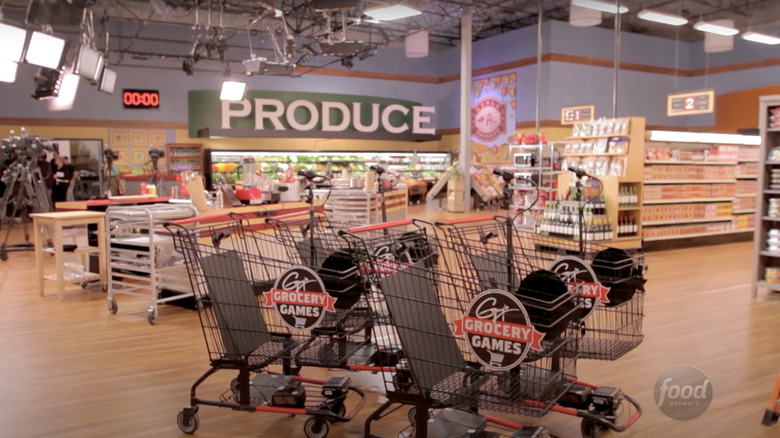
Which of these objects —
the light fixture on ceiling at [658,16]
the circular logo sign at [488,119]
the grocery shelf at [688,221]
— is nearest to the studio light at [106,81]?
the grocery shelf at [688,221]

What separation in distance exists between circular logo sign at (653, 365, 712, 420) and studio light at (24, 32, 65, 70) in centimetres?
779

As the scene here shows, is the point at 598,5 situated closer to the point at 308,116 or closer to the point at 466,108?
the point at 466,108

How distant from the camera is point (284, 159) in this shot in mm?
17625

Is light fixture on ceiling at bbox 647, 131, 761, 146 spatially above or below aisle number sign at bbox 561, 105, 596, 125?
below

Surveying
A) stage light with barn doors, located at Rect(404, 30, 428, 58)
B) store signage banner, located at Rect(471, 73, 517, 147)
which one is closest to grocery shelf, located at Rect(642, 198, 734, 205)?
stage light with barn doors, located at Rect(404, 30, 428, 58)

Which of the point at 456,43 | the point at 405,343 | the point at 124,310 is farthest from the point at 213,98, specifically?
the point at 405,343

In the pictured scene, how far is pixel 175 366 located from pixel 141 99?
13.7m

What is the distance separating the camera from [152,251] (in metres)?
5.24

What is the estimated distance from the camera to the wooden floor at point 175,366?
10.5 feet

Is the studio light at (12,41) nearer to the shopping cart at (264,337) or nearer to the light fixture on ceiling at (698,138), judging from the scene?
the shopping cart at (264,337)

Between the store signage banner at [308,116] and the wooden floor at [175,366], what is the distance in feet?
34.0

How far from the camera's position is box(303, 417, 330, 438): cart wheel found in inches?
117

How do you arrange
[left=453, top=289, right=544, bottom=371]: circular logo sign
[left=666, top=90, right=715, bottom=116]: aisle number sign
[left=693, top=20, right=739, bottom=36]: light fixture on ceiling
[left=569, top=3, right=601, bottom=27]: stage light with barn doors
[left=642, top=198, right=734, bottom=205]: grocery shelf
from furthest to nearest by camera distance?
[left=666, top=90, right=715, bottom=116]: aisle number sign
[left=693, top=20, right=739, bottom=36]: light fixture on ceiling
[left=569, top=3, right=601, bottom=27]: stage light with barn doors
[left=642, top=198, right=734, bottom=205]: grocery shelf
[left=453, top=289, right=544, bottom=371]: circular logo sign

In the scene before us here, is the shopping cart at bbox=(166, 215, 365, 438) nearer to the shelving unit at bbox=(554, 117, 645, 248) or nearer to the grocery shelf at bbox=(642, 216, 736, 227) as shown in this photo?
the shelving unit at bbox=(554, 117, 645, 248)
